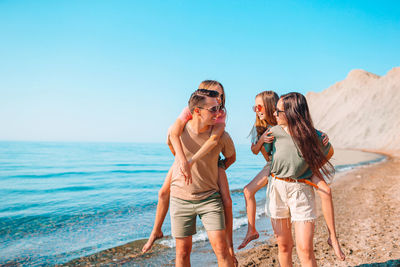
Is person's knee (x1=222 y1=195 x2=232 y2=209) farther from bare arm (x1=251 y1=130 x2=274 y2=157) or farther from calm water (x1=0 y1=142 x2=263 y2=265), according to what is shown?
calm water (x1=0 y1=142 x2=263 y2=265)

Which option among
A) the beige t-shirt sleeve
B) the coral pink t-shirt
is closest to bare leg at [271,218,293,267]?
the beige t-shirt sleeve

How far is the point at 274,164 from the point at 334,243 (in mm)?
888

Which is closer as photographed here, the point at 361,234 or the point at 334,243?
the point at 334,243

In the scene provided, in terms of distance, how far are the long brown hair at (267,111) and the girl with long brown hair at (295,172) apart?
0.63 feet

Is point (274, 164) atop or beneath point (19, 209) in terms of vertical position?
atop

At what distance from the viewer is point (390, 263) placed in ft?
12.3

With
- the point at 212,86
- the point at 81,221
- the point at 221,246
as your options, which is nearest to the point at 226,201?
the point at 221,246

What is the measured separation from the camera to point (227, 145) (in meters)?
2.68

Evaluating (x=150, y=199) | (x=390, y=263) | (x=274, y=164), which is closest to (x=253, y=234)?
(x=274, y=164)

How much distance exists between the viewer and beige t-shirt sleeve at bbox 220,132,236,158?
2654 mm

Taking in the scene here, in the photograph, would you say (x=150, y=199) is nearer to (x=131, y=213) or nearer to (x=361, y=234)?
(x=131, y=213)

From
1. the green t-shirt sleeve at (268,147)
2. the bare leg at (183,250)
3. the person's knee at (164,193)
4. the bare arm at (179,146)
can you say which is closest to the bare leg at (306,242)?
the green t-shirt sleeve at (268,147)

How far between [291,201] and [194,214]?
3.03ft

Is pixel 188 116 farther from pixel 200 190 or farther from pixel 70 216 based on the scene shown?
pixel 70 216
